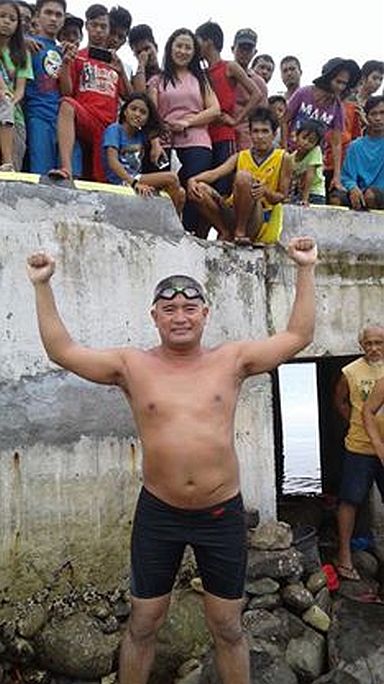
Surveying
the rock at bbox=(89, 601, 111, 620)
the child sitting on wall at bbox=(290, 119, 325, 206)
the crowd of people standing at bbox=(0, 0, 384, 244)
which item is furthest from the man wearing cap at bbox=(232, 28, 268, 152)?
the rock at bbox=(89, 601, 111, 620)

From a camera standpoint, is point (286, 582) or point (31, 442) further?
point (286, 582)

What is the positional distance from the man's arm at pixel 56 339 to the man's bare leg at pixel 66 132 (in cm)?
210

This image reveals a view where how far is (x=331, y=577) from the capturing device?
5.90 meters

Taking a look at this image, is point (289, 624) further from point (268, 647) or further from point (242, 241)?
point (242, 241)

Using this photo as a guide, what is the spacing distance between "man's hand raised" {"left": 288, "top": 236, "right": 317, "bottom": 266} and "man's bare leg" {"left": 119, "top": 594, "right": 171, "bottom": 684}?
68.6 inches

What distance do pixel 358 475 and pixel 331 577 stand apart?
83 cm

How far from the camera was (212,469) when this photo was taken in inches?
145

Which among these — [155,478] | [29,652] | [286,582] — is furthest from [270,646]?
[155,478]

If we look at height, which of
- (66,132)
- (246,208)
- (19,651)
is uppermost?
(66,132)

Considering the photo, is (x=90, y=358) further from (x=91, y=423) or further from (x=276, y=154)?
(x=276, y=154)

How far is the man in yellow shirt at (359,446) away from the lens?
6.11 m

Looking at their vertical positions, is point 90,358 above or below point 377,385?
above

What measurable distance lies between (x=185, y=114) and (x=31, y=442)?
10.1ft

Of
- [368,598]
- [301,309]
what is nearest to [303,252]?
[301,309]
